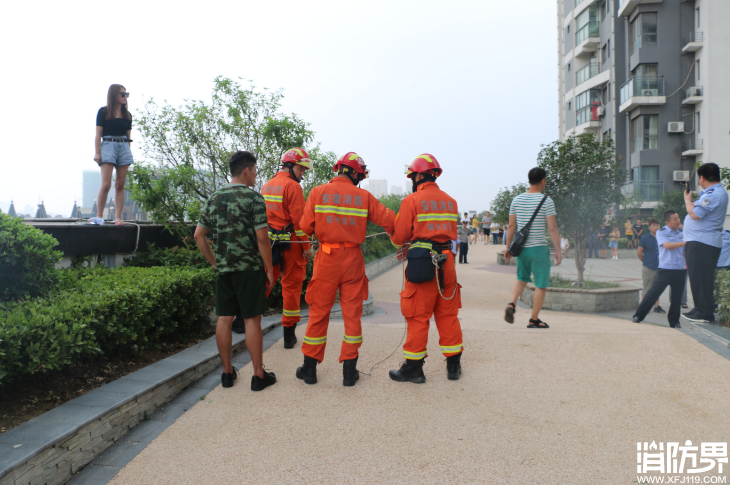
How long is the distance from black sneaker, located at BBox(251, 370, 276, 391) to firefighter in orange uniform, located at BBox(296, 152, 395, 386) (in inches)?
10.4

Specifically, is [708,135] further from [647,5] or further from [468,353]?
[468,353]

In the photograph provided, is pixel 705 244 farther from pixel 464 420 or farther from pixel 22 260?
pixel 22 260

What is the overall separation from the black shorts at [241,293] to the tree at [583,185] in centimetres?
820

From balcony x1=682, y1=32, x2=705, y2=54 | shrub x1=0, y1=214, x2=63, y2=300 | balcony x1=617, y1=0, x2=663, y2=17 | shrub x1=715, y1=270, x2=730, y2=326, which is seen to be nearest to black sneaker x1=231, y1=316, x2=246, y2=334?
shrub x1=0, y1=214, x2=63, y2=300

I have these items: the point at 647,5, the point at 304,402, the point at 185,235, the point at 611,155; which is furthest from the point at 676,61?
the point at 304,402

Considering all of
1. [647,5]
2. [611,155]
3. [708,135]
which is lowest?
[611,155]

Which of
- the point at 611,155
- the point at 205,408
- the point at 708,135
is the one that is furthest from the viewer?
the point at 708,135

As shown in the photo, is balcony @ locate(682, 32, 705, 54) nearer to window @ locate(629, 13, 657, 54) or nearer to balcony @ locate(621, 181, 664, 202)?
window @ locate(629, 13, 657, 54)

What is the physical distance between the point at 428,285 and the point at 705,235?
4.51 metres

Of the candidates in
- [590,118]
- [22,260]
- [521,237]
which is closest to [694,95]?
[590,118]

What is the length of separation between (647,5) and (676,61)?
4032mm

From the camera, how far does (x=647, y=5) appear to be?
106 feet

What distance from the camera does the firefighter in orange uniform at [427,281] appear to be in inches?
170

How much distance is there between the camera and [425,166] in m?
4.55
